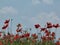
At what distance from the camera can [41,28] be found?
16.3 ft

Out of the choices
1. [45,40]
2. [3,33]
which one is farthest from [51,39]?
[3,33]

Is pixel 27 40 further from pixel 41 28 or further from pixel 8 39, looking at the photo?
pixel 8 39

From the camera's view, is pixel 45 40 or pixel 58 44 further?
pixel 45 40

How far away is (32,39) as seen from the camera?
504cm

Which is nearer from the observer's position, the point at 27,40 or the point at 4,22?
the point at 4,22

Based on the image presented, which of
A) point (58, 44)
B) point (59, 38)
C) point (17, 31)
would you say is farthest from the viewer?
point (59, 38)

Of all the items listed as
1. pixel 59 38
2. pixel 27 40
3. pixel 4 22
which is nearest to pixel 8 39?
pixel 4 22

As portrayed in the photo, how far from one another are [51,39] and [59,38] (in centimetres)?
22

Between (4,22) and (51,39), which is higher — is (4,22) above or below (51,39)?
above

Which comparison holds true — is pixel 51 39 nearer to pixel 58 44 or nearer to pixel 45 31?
pixel 45 31

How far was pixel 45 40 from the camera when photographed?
5016mm

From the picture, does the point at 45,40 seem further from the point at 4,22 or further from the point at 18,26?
the point at 4,22

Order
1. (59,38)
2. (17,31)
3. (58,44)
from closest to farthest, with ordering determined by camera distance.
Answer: (58,44), (17,31), (59,38)

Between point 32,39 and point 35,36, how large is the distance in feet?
0.39
